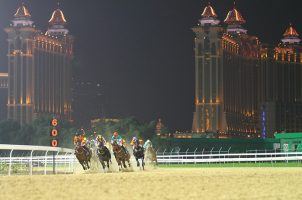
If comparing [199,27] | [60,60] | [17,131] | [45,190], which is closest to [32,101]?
[60,60]

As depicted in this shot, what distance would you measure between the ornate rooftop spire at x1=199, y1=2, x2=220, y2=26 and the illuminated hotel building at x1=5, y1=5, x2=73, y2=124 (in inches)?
1140

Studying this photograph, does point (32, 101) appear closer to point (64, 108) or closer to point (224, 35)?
point (64, 108)

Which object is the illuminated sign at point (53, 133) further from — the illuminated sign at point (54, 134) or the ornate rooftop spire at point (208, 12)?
the ornate rooftop spire at point (208, 12)

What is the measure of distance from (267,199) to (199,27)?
167 metres

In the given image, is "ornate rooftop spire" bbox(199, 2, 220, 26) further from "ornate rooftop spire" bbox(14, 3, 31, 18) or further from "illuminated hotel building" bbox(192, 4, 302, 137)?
"ornate rooftop spire" bbox(14, 3, 31, 18)

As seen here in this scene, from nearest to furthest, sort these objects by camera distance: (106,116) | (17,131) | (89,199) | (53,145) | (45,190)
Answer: (89,199), (45,190), (53,145), (17,131), (106,116)

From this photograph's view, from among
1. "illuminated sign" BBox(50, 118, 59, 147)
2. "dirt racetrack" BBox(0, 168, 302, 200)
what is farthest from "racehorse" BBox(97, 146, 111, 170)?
"dirt racetrack" BBox(0, 168, 302, 200)

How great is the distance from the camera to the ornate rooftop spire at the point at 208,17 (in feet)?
615

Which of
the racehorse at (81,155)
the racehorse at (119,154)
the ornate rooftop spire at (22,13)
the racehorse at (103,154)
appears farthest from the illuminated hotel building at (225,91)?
the racehorse at (81,155)

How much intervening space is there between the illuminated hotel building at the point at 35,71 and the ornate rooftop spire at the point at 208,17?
28949 mm

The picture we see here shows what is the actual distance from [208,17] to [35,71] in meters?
40.3

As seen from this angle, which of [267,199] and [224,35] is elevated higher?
[224,35]

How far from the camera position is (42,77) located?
595 ft

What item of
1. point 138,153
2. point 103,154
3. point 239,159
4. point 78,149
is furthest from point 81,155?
point 239,159
